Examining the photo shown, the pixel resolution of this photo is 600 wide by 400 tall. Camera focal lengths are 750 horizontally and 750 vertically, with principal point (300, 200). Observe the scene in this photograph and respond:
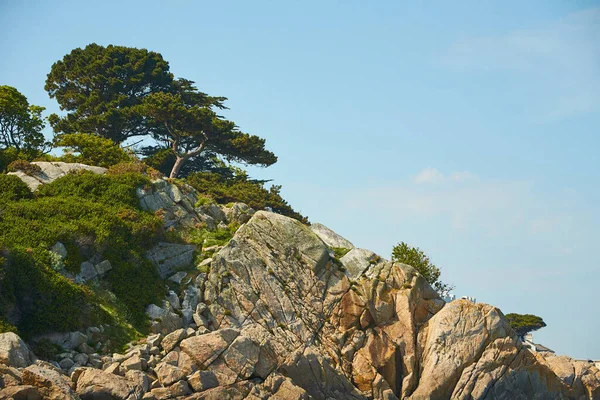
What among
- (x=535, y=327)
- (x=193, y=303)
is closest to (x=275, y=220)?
(x=193, y=303)

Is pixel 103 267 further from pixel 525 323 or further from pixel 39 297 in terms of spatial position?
pixel 525 323

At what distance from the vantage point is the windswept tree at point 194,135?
184ft

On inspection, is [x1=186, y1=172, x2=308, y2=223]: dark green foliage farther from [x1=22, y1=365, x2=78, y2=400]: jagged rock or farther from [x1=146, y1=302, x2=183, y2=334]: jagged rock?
[x1=22, y1=365, x2=78, y2=400]: jagged rock

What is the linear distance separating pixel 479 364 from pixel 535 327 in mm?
55018

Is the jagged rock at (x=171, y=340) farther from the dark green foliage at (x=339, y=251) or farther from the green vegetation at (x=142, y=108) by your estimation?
the green vegetation at (x=142, y=108)

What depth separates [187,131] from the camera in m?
56.8

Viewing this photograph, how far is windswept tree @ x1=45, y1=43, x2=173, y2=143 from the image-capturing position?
59.4 metres

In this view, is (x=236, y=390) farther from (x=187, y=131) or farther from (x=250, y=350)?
(x=187, y=131)

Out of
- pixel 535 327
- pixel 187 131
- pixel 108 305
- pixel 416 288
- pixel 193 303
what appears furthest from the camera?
pixel 535 327

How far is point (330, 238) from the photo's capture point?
4972cm

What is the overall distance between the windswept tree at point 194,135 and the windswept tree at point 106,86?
2.46 meters

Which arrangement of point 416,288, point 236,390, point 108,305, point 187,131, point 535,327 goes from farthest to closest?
point 535,327 < point 187,131 < point 416,288 < point 108,305 < point 236,390

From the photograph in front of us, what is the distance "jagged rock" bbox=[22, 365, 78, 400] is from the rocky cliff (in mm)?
4957

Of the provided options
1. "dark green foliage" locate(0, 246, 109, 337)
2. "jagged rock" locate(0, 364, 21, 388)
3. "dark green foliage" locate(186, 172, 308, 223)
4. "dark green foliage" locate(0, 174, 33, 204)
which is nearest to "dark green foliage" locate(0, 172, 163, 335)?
"dark green foliage" locate(0, 246, 109, 337)
